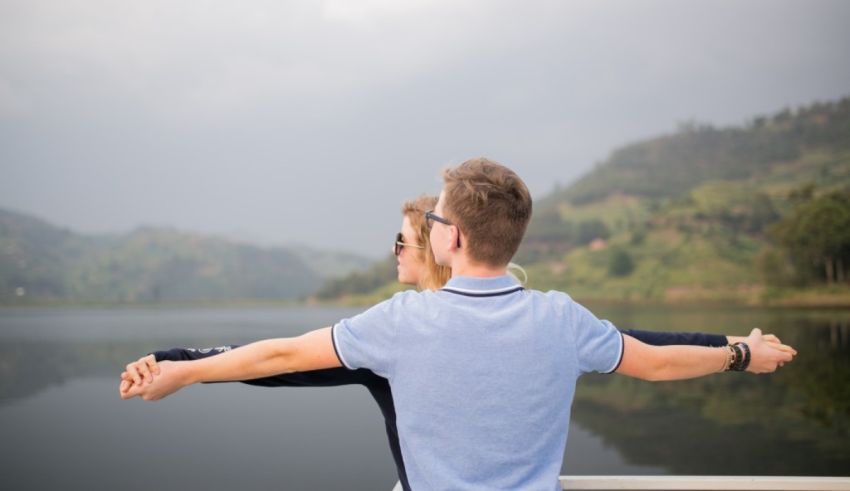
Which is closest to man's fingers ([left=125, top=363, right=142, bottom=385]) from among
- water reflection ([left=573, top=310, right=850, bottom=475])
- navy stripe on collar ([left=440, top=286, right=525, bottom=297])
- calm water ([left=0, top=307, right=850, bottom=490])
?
navy stripe on collar ([left=440, top=286, right=525, bottom=297])

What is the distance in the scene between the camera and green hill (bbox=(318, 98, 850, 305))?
152 feet

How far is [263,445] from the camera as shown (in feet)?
38.2

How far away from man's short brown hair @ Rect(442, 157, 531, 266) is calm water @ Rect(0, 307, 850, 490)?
8.50 metres

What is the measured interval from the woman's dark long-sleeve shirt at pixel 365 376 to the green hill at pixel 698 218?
52.4ft

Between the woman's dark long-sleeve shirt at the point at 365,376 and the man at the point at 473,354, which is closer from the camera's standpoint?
the man at the point at 473,354

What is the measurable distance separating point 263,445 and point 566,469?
5430 mm

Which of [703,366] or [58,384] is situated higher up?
[703,366]

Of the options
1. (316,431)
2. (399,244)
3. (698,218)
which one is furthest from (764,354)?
(698,218)

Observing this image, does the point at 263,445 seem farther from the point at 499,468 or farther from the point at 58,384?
the point at 499,468

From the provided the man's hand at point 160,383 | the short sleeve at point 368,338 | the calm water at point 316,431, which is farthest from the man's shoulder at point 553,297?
the calm water at point 316,431

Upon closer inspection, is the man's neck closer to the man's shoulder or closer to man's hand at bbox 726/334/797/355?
the man's shoulder

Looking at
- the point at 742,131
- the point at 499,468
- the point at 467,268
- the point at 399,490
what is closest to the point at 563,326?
the point at 467,268

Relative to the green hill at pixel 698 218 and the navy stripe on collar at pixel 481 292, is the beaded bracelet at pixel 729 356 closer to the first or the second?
the navy stripe on collar at pixel 481 292

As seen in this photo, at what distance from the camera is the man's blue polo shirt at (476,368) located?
4.88 ft
